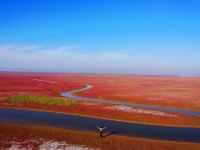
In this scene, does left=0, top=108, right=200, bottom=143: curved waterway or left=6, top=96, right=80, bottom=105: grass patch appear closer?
left=0, top=108, right=200, bottom=143: curved waterway

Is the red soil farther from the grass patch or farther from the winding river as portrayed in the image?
the grass patch

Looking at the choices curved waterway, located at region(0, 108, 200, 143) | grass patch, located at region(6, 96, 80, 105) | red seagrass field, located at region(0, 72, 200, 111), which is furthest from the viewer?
red seagrass field, located at region(0, 72, 200, 111)

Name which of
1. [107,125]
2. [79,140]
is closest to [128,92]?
[107,125]

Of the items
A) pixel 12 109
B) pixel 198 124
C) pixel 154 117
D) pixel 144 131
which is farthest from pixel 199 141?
pixel 12 109

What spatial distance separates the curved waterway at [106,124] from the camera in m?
24.5

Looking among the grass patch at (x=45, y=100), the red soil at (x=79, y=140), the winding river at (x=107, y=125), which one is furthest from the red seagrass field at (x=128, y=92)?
the red soil at (x=79, y=140)

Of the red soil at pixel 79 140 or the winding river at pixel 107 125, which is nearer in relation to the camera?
the red soil at pixel 79 140

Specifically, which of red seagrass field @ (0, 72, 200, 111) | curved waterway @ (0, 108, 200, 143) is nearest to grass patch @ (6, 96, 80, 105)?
curved waterway @ (0, 108, 200, 143)

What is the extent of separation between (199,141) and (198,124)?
8.30 meters

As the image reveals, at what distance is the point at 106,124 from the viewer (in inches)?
1139

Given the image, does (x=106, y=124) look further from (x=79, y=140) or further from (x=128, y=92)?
(x=128, y=92)

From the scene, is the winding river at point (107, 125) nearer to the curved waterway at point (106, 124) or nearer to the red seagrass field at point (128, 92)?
the curved waterway at point (106, 124)

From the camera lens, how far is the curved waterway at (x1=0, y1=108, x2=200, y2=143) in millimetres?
24536

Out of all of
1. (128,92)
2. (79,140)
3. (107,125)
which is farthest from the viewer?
(128,92)
